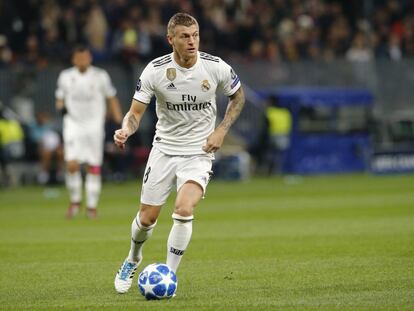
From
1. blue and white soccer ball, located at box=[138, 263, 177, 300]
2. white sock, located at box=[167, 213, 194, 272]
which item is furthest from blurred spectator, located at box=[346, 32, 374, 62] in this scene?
blue and white soccer ball, located at box=[138, 263, 177, 300]

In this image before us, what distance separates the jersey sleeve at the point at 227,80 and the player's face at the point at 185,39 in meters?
0.37

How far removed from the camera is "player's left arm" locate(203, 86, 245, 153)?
1002cm

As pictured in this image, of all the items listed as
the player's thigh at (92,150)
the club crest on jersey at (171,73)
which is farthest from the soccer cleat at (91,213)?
the club crest on jersey at (171,73)

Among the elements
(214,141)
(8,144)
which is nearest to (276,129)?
(8,144)

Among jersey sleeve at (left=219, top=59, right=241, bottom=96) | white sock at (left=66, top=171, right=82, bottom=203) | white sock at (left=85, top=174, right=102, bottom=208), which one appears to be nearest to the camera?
jersey sleeve at (left=219, top=59, right=241, bottom=96)

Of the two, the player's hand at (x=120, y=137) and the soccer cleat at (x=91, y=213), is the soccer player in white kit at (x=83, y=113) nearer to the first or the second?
the soccer cleat at (x=91, y=213)

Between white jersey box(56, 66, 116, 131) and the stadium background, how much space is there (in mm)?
1658

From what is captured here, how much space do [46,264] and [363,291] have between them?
4.30m

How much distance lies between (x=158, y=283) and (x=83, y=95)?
1007cm

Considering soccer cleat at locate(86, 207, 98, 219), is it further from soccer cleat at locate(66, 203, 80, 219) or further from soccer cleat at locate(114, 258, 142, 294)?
soccer cleat at locate(114, 258, 142, 294)

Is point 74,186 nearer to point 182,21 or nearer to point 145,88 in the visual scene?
point 145,88

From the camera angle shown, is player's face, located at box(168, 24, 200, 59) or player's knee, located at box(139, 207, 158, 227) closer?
player's face, located at box(168, 24, 200, 59)

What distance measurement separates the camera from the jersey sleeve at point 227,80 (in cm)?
1027

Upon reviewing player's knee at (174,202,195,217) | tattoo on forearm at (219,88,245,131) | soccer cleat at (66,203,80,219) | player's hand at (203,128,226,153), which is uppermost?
tattoo on forearm at (219,88,245,131)
